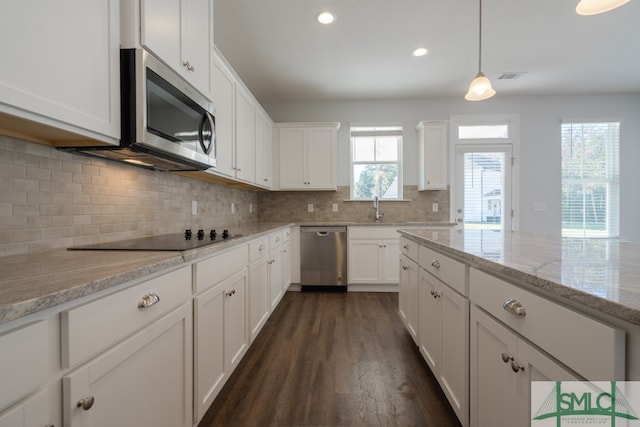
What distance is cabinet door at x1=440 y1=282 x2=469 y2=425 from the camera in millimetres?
1187

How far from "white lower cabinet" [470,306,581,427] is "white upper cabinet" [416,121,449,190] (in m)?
3.20

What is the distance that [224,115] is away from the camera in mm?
2199

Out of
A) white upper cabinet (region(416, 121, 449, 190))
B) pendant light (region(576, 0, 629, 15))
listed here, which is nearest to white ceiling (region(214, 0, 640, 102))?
white upper cabinet (region(416, 121, 449, 190))

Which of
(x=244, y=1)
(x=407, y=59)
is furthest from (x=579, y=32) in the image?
(x=244, y=1)

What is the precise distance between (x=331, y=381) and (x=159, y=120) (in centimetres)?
175

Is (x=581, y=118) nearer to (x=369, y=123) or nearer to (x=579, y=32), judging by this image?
(x=579, y=32)

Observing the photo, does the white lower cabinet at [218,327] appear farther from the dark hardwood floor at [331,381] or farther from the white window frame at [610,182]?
the white window frame at [610,182]

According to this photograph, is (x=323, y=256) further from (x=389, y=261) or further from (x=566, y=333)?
(x=566, y=333)

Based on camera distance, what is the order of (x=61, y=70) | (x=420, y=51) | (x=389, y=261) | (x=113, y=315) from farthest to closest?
1. (x=389, y=261)
2. (x=420, y=51)
3. (x=61, y=70)
4. (x=113, y=315)

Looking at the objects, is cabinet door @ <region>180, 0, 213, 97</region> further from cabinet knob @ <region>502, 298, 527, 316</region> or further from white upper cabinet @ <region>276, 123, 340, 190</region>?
white upper cabinet @ <region>276, 123, 340, 190</region>

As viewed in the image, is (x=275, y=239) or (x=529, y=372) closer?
(x=529, y=372)

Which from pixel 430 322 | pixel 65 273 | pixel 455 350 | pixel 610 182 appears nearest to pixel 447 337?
pixel 455 350

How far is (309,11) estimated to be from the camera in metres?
2.38

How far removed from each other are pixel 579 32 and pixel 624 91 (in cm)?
245
